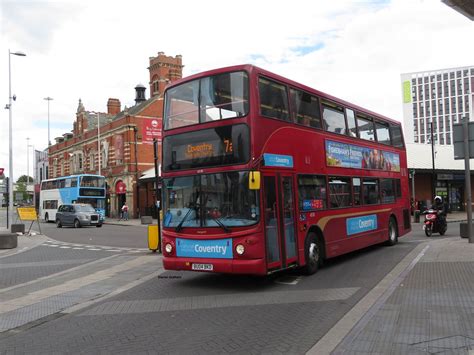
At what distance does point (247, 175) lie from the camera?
8359mm

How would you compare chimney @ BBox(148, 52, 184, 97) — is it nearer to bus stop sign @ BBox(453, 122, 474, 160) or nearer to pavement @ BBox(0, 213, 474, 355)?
pavement @ BBox(0, 213, 474, 355)

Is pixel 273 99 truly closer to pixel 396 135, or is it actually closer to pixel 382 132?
pixel 382 132

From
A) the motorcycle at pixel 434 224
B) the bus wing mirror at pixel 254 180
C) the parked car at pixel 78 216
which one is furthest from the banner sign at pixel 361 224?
the parked car at pixel 78 216

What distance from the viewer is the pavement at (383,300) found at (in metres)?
5.11

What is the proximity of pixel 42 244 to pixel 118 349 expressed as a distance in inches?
664

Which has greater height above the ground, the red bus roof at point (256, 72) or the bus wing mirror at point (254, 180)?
the red bus roof at point (256, 72)

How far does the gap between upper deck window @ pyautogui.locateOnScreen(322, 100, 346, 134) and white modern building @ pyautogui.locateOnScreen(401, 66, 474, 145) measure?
60900mm

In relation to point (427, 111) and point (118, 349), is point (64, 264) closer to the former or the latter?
point (118, 349)

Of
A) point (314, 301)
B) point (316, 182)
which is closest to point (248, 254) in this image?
point (314, 301)

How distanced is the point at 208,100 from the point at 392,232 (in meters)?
9.04

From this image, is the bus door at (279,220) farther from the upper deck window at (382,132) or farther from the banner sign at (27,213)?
the banner sign at (27,213)

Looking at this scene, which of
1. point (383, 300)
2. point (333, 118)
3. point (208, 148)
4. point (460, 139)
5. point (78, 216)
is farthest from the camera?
point (78, 216)

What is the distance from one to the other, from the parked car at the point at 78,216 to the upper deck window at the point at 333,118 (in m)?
26.6

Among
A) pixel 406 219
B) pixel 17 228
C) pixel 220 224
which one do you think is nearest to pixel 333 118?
pixel 220 224
